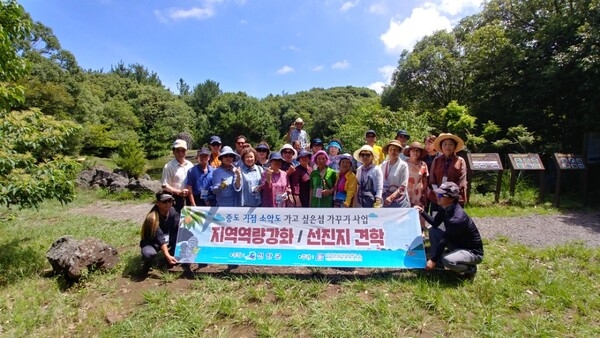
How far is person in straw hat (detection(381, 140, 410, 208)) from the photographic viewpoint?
478cm

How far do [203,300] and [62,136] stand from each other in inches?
150

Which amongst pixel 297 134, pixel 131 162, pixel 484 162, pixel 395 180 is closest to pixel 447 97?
pixel 484 162

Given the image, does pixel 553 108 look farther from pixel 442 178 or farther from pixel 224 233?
pixel 224 233

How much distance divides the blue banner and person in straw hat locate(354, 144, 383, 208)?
0.21 m

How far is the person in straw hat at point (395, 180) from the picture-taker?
4781 mm

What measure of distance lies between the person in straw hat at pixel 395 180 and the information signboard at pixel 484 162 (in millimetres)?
4602

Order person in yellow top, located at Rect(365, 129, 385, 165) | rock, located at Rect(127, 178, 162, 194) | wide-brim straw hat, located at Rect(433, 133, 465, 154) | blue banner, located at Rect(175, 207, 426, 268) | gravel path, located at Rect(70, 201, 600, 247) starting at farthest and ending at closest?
rock, located at Rect(127, 178, 162, 194) < person in yellow top, located at Rect(365, 129, 385, 165) < gravel path, located at Rect(70, 201, 600, 247) < wide-brim straw hat, located at Rect(433, 133, 465, 154) < blue banner, located at Rect(175, 207, 426, 268)

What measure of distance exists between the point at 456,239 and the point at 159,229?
4056 mm

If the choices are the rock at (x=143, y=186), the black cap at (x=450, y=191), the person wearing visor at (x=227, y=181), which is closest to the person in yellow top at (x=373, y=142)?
the black cap at (x=450, y=191)

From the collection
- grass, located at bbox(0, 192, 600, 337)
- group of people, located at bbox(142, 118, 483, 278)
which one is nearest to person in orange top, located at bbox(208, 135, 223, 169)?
group of people, located at bbox(142, 118, 483, 278)

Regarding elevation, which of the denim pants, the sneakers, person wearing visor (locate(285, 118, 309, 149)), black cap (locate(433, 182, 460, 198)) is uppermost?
person wearing visor (locate(285, 118, 309, 149))

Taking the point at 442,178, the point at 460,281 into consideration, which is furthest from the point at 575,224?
the point at 460,281

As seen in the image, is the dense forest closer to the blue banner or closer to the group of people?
the group of people

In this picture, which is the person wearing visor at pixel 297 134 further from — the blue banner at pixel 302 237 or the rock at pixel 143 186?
the rock at pixel 143 186
